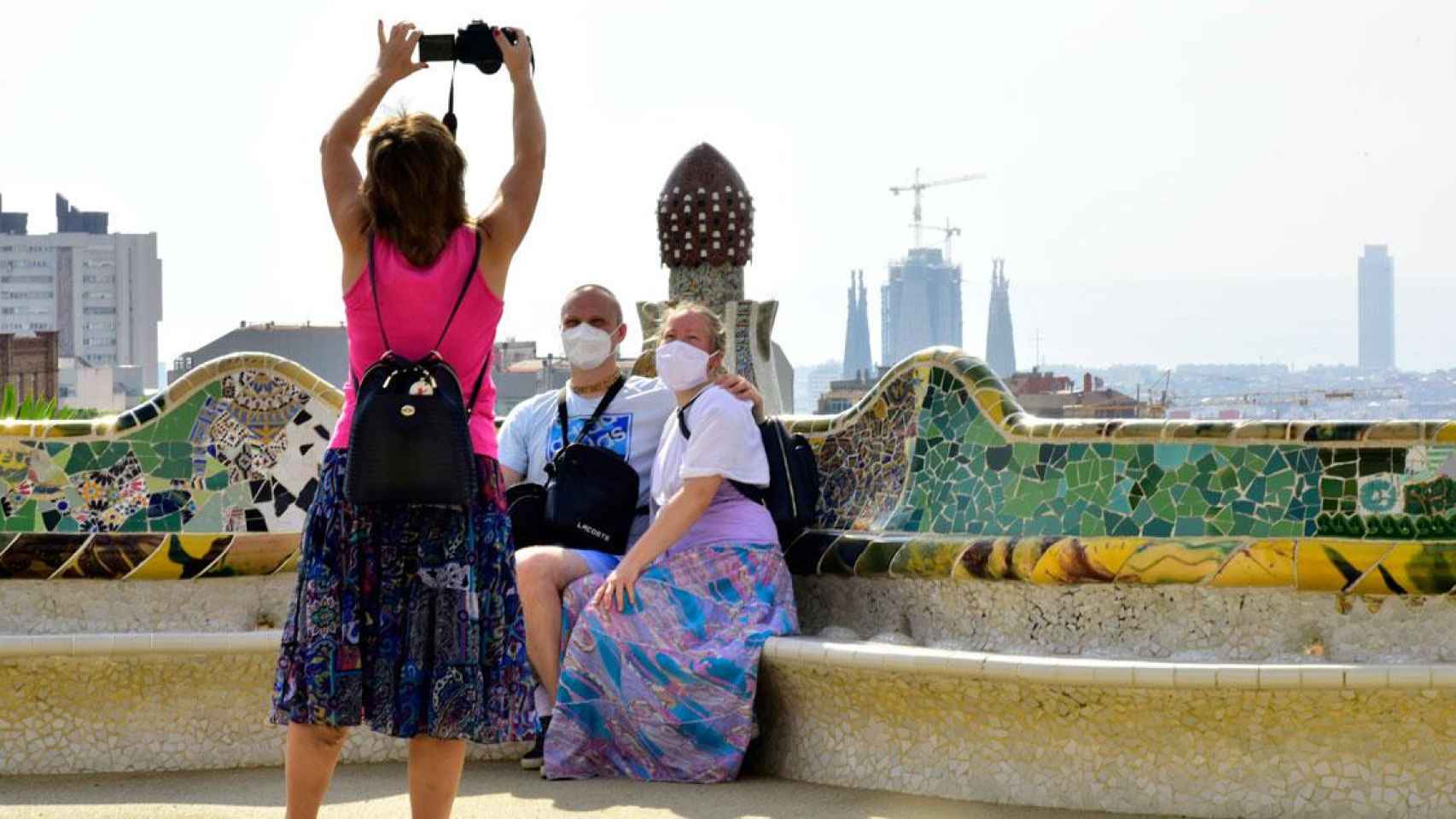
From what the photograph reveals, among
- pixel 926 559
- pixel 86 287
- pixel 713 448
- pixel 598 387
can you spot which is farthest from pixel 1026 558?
pixel 86 287

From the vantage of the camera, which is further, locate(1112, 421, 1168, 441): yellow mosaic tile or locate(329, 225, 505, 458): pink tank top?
locate(1112, 421, 1168, 441): yellow mosaic tile

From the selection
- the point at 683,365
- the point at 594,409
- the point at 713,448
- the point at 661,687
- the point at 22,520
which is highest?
the point at 683,365

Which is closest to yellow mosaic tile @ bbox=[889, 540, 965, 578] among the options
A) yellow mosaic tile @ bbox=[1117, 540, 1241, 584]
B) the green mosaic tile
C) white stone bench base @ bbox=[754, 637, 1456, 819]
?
white stone bench base @ bbox=[754, 637, 1456, 819]

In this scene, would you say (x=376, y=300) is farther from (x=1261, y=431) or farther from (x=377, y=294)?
(x=1261, y=431)

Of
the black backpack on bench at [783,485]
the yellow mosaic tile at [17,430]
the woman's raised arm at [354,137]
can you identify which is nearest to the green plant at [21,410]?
the yellow mosaic tile at [17,430]

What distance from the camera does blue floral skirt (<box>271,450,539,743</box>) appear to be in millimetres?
4090

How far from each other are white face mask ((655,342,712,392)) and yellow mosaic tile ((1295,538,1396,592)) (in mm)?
1676

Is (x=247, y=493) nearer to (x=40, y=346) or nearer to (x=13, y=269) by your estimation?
(x=40, y=346)

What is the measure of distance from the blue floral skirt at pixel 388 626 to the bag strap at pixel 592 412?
7.26ft

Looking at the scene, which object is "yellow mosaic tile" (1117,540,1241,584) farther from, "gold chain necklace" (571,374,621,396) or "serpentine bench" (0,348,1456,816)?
"gold chain necklace" (571,374,621,396)

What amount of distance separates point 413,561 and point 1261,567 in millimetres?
2502

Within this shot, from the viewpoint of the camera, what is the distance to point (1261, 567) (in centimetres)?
566

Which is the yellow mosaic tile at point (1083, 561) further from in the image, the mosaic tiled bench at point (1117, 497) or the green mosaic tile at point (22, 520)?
the green mosaic tile at point (22, 520)

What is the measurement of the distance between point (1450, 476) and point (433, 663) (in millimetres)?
2872
